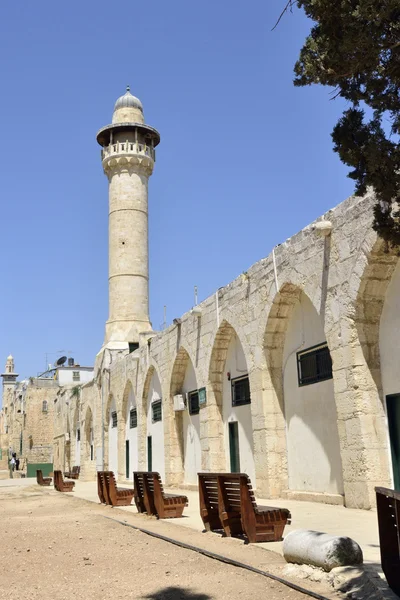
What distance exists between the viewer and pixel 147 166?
27484 millimetres

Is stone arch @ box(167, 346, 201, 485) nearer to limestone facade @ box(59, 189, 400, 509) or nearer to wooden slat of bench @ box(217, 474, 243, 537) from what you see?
limestone facade @ box(59, 189, 400, 509)

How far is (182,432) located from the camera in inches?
654

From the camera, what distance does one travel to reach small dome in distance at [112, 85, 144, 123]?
28.7 metres

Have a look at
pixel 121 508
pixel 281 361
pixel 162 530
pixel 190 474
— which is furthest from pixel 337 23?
pixel 190 474

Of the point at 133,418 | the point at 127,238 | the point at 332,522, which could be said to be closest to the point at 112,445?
the point at 133,418

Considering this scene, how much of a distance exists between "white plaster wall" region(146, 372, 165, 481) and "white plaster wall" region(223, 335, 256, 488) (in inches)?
175

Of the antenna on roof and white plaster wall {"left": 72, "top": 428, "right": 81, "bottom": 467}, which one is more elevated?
the antenna on roof

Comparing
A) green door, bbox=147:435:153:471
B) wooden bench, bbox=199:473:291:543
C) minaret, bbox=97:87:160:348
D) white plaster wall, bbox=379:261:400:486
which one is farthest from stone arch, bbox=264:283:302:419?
minaret, bbox=97:87:160:348

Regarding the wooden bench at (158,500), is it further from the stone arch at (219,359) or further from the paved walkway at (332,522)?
the stone arch at (219,359)

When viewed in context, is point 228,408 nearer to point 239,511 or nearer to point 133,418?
point 239,511

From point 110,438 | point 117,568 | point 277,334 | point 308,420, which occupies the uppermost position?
point 277,334

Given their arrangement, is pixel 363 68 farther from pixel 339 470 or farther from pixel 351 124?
pixel 339 470

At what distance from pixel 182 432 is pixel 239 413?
3.92 m

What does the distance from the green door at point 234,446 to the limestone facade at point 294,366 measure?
18 cm
